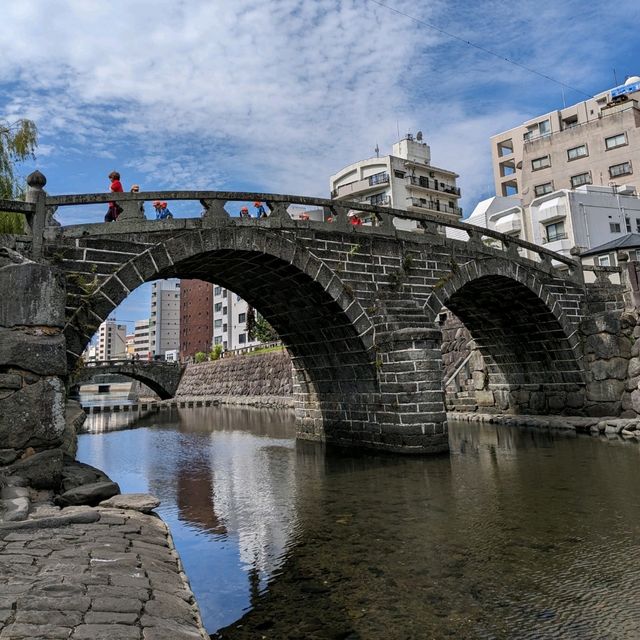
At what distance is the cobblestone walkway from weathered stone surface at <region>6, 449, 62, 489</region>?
1613 millimetres

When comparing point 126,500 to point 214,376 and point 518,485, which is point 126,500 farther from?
point 214,376

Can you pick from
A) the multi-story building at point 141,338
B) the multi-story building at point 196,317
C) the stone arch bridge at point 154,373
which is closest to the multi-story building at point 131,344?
the multi-story building at point 141,338

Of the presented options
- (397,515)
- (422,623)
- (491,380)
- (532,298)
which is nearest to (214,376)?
(491,380)

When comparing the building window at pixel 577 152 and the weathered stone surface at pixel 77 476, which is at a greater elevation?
the building window at pixel 577 152

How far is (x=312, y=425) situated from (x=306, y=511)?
9.30 metres

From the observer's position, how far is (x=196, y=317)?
79375 mm

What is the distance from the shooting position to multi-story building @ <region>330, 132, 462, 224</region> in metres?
53.3

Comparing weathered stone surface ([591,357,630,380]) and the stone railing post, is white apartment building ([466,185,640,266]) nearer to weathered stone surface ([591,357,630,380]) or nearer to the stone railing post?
weathered stone surface ([591,357,630,380])

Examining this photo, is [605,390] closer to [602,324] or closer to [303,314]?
[602,324]

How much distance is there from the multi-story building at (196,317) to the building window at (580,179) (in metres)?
47.4

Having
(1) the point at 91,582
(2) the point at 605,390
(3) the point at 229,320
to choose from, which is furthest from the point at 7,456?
(3) the point at 229,320

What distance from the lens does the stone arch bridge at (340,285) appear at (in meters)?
10.9

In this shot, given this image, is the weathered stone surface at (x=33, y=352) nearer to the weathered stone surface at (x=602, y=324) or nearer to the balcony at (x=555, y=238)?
the weathered stone surface at (x=602, y=324)

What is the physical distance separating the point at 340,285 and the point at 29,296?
829 cm
